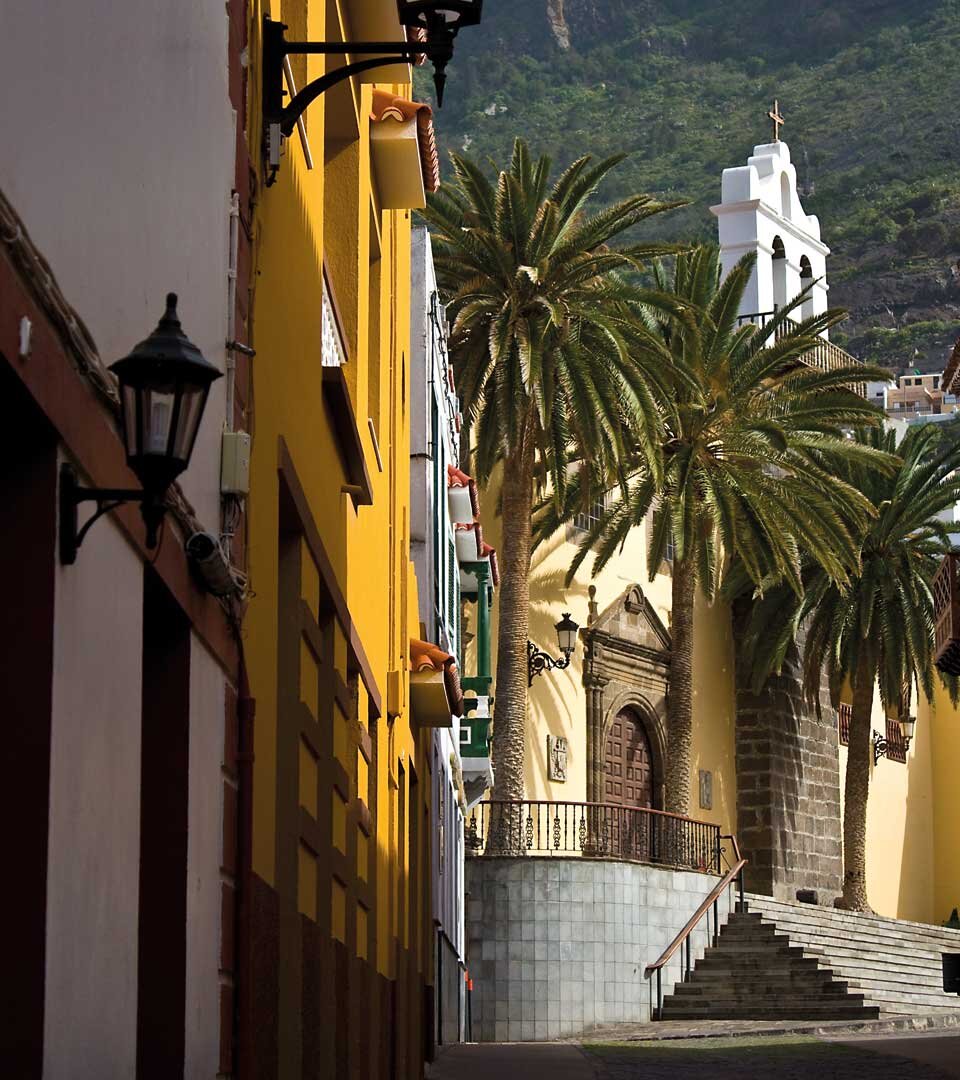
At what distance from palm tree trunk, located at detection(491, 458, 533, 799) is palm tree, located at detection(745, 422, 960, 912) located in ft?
27.1

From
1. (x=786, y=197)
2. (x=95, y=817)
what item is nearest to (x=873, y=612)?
(x=786, y=197)

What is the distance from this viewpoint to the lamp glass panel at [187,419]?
445 cm

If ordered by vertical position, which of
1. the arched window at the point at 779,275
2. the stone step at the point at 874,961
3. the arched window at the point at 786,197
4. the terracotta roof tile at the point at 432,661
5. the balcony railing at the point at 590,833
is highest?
the arched window at the point at 786,197

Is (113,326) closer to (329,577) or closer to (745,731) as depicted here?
(329,577)

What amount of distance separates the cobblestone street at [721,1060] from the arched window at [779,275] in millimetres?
23915

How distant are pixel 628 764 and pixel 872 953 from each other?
5963 mm

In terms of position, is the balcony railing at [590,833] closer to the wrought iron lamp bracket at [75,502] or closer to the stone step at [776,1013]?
the stone step at [776,1013]

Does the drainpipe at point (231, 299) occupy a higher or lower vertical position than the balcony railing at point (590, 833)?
lower

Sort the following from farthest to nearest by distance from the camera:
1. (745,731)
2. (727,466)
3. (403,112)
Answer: (745,731) → (727,466) → (403,112)

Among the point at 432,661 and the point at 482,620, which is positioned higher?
the point at 482,620

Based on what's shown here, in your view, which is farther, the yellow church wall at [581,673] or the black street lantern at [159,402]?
the yellow church wall at [581,673]

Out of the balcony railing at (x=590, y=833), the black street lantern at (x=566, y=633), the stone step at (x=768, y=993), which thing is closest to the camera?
the stone step at (x=768, y=993)

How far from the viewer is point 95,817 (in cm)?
462

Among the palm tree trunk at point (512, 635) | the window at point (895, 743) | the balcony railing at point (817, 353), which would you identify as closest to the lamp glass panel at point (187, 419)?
the palm tree trunk at point (512, 635)
